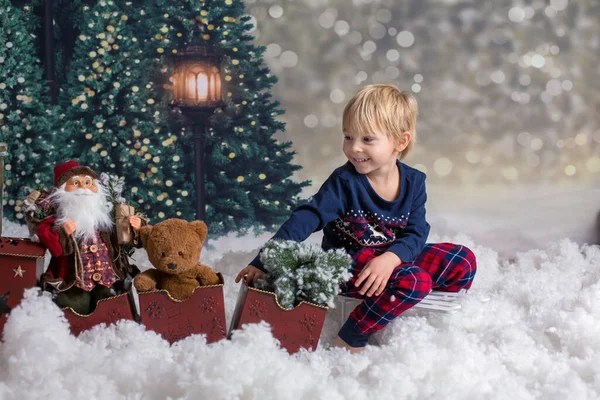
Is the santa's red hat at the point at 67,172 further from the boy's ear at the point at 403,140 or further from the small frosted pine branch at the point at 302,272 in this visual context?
the boy's ear at the point at 403,140

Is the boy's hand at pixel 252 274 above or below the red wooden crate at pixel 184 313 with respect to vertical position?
above

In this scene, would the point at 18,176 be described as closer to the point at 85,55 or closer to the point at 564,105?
the point at 85,55

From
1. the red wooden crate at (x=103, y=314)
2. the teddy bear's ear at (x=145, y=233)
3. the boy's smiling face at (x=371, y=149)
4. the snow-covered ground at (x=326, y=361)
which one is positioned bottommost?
the snow-covered ground at (x=326, y=361)

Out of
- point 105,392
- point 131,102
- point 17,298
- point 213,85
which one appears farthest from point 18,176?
point 105,392

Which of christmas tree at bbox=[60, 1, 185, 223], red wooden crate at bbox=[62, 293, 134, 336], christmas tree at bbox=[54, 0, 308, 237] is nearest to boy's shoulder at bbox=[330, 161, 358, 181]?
red wooden crate at bbox=[62, 293, 134, 336]

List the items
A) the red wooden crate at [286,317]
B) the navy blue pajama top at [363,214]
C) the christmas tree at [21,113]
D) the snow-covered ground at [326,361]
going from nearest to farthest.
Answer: the snow-covered ground at [326,361] < the red wooden crate at [286,317] < the navy blue pajama top at [363,214] < the christmas tree at [21,113]

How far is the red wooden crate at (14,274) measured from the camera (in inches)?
56.2

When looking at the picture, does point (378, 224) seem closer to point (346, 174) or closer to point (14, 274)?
point (346, 174)

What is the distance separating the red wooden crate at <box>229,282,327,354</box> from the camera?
4.65 ft

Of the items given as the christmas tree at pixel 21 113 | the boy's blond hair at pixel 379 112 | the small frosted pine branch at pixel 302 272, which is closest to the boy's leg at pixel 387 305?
the small frosted pine branch at pixel 302 272

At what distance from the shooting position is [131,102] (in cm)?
281

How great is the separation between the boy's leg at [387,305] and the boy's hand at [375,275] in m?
0.02

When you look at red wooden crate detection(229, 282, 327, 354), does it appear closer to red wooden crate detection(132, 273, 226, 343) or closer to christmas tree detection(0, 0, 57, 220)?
red wooden crate detection(132, 273, 226, 343)

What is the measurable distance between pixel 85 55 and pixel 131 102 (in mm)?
257
